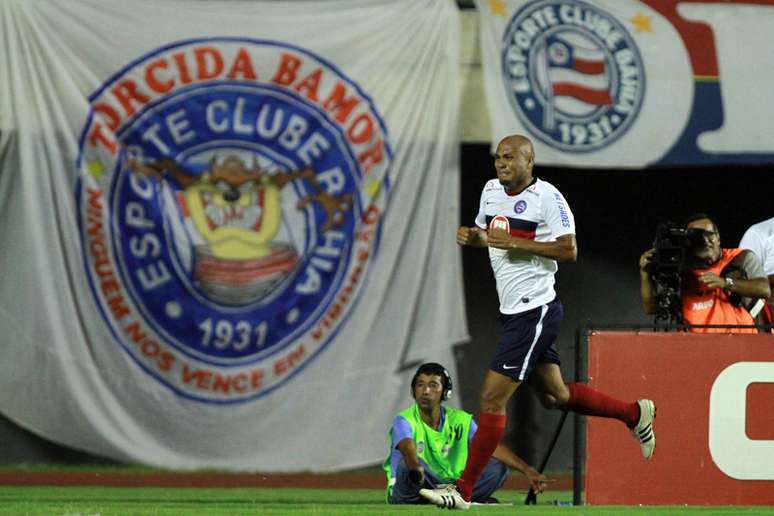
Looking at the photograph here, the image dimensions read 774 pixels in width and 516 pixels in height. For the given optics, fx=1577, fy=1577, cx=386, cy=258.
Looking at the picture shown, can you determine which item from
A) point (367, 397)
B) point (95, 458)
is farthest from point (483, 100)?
point (95, 458)

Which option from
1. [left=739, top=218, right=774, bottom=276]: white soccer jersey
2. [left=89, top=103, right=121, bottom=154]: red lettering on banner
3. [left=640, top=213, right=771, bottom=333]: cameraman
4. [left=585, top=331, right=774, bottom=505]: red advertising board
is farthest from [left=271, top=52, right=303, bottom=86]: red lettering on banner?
[left=585, top=331, right=774, bottom=505]: red advertising board

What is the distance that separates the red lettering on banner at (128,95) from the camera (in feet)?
34.2

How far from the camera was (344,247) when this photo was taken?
35.3ft

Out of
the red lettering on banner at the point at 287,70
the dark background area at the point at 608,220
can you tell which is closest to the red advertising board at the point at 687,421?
the red lettering on banner at the point at 287,70

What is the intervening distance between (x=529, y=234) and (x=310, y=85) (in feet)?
13.1

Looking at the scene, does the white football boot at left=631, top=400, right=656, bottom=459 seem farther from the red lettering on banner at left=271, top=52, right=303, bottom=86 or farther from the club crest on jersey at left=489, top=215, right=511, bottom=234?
the red lettering on banner at left=271, top=52, right=303, bottom=86

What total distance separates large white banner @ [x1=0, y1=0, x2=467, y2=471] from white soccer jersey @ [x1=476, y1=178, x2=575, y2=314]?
3779 mm

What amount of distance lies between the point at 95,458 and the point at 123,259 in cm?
146

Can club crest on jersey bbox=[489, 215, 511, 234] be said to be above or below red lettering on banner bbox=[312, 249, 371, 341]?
above

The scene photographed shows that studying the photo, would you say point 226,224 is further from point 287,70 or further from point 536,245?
point 536,245

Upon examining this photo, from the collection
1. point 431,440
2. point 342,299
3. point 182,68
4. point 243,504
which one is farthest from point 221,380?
point 431,440

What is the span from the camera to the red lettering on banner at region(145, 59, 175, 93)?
10.4 meters

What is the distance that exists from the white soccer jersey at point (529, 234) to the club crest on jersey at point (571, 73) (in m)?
3.44

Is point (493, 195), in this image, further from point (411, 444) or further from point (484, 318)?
point (484, 318)
